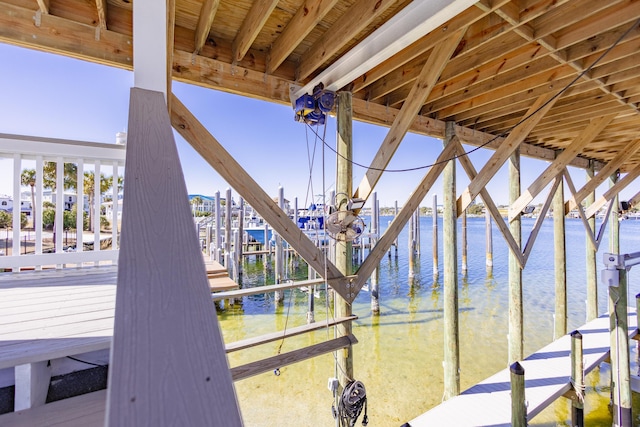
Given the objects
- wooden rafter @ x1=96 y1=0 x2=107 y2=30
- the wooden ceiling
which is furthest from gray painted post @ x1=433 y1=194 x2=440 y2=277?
wooden rafter @ x1=96 y1=0 x2=107 y2=30

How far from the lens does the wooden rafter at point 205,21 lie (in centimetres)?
182

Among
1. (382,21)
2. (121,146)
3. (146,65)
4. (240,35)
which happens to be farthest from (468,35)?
(121,146)

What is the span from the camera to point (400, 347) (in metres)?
6.04

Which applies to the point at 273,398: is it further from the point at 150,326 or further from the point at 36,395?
the point at 150,326

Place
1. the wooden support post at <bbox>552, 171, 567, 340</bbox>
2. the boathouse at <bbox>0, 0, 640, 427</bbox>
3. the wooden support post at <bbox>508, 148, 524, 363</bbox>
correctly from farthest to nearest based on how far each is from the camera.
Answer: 1. the wooden support post at <bbox>552, 171, 567, 340</bbox>
2. the wooden support post at <bbox>508, 148, 524, 363</bbox>
3. the boathouse at <bbox>0, 0, 640, 427</bbox>

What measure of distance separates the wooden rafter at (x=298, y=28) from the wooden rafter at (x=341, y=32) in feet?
0.79

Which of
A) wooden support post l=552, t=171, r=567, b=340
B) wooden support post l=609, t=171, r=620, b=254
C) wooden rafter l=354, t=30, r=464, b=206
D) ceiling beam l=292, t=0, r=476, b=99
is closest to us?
ceiling beam l=292, t=0, r=476, b=99

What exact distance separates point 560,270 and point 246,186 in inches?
218

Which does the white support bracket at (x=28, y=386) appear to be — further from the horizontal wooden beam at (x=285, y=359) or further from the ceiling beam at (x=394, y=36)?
the ceiling beam at (x=394, y=36)

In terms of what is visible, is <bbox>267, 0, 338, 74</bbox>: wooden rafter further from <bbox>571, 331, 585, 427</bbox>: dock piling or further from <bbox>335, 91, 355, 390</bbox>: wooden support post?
<bbox>571, 331, 585, 427</bbox>: dock piling

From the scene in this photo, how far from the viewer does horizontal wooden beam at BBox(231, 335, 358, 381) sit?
2.15 m

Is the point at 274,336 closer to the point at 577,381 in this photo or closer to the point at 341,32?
the point at 341,32

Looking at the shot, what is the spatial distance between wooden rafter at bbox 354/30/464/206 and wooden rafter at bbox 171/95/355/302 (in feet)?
2.28

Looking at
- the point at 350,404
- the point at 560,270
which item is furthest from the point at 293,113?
the point at 560,270
